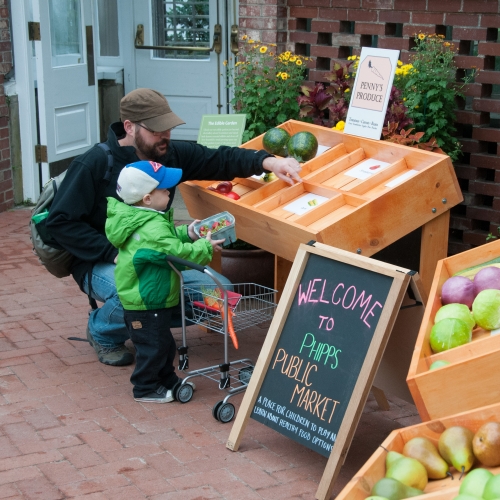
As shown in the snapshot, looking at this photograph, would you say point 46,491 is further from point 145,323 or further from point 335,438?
point 335,438

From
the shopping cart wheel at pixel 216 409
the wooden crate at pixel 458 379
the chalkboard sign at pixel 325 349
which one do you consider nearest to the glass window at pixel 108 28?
the shopping cart wheel at pixel 216 409

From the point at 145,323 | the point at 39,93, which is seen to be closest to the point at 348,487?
the point at 145,323

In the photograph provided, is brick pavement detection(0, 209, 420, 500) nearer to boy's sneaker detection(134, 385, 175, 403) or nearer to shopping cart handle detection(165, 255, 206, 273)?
boy's sneaker detection(134, 385, 175, 403)

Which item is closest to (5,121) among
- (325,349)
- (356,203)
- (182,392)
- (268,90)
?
(268,90)

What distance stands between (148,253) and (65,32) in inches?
198

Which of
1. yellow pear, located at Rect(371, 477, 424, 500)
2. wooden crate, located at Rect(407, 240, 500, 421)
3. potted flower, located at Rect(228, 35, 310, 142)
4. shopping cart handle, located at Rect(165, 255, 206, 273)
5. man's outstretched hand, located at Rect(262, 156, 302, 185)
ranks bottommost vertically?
yellow pear, located at Rect(371, 477, 424, 500)

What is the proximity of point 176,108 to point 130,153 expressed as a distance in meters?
4.59

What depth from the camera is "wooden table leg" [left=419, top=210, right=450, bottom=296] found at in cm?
451

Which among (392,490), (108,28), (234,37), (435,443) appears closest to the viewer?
(392,490)

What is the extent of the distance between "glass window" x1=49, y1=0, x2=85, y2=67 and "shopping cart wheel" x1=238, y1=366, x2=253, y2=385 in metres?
4.81

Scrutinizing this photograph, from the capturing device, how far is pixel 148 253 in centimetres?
408

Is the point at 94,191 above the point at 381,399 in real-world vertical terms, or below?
above

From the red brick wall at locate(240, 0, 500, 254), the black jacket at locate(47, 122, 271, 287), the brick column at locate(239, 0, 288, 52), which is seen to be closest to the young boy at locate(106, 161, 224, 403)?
the black jacket at locate(47, 122, 271, 287)

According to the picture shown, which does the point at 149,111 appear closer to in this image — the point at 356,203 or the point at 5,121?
the point at 356,203
